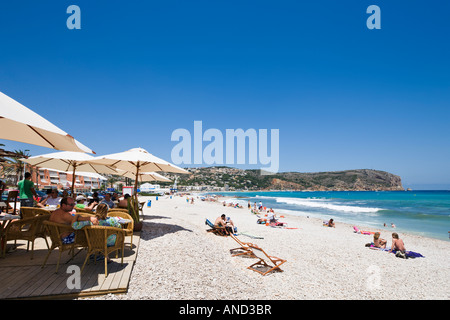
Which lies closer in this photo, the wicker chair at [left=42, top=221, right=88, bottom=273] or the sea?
the wicker chair at [left=42, top=221, right=88, bottom=273]

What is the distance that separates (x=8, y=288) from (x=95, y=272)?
1.00 meters

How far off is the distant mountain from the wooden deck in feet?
439

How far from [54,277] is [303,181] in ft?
499

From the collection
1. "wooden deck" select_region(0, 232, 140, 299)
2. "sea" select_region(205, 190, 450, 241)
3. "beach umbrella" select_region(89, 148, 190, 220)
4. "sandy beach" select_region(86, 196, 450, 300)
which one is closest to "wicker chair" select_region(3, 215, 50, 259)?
"wooden deck" select_region(0, 232, 140, 299)

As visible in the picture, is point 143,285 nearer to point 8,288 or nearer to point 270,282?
point 8,288

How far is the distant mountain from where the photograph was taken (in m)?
138

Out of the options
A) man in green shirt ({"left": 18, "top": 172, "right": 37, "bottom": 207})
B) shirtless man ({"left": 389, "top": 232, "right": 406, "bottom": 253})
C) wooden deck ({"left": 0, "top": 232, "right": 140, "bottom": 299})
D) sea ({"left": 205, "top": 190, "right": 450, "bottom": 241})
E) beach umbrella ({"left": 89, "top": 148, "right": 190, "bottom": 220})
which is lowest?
sea ({"left": 205, "top": 190, "right": 450, "bottom": 241})

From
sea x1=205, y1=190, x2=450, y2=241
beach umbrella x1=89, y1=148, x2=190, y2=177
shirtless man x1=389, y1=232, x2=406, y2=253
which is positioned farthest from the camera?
sea x1=205, y1=190, x2=450, y2=241

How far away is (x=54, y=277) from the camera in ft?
11.0

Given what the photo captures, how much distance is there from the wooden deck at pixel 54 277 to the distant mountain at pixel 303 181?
13384cm

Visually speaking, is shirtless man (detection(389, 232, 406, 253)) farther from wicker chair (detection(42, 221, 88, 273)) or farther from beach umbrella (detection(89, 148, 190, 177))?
wicker chair (detection(42, 221, 88, 273))

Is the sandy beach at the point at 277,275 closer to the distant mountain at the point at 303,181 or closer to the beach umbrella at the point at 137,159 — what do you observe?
the beach umbrella at the point at 137,159
